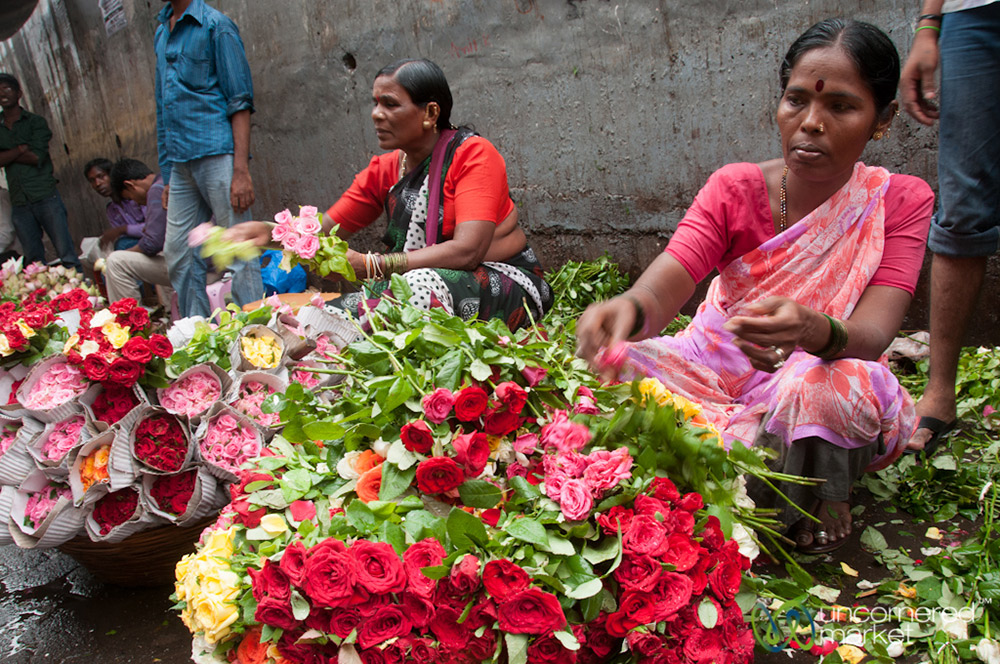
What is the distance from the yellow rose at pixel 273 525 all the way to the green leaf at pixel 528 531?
444 millimetres

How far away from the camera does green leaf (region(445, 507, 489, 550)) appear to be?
4.00 ft

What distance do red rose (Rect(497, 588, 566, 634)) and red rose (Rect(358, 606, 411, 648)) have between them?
16 cm

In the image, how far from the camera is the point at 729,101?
3.45m

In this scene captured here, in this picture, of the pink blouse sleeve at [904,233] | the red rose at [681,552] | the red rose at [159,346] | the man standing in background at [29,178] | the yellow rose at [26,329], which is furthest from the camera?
the man standing in background at [29,178]

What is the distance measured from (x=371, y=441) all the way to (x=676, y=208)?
2733 millimetres

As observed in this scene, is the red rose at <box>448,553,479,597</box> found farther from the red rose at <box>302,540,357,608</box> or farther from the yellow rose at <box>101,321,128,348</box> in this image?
the yellow rose at <box>101,321,128,348</box>

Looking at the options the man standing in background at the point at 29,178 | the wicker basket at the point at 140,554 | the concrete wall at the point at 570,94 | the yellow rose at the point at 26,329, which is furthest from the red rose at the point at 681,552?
the man standing in background at the point at 29,178

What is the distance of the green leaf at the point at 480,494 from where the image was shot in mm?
1361

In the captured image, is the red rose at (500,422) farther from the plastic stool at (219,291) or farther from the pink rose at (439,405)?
the plastic stool at (219,291)

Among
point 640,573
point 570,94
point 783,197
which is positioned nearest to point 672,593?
point 640,573

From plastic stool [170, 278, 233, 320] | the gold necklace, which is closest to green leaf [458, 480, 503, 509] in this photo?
the gold necklace

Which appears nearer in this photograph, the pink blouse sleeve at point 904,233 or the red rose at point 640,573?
the red rose at point 640,573

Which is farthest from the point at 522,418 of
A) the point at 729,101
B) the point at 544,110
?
the point at 544,110

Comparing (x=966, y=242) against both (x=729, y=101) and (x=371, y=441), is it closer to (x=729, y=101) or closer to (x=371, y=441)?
(x=729, y=101)
